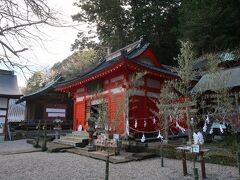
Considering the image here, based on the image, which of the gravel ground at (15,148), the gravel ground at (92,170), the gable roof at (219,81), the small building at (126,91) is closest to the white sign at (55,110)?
the small building at (126,91)

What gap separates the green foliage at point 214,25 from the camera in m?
17.0

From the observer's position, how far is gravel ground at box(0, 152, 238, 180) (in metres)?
6.93

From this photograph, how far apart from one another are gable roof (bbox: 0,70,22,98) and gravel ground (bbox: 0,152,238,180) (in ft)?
39.6

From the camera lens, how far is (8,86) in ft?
71.1

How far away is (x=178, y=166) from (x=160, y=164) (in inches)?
27.2

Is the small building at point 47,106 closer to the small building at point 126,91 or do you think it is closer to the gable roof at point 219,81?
the small building at point 126,91

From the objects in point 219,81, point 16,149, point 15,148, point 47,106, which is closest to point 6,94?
point 47,106

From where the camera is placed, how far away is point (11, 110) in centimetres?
3041

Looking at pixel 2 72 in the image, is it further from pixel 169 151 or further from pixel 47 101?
pixel 169 151

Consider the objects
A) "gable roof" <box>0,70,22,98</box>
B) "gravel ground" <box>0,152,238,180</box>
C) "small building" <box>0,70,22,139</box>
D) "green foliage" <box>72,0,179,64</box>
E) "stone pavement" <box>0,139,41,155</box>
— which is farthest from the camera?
"green foliage" <box>72,0,179,64</box>

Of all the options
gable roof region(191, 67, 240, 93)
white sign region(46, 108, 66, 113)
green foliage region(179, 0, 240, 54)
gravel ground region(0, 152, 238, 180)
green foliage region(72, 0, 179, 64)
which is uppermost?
green foliage region(72, 0, 179, 64)

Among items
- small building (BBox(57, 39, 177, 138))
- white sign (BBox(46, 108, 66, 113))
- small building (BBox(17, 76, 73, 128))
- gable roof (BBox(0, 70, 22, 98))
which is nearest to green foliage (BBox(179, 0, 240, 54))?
small building (BBox(57, 39, 177, 138))

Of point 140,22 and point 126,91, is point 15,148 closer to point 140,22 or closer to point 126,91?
point 126,91

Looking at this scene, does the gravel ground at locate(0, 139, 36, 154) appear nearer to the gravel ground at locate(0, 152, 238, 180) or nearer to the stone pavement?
the stone pavement
